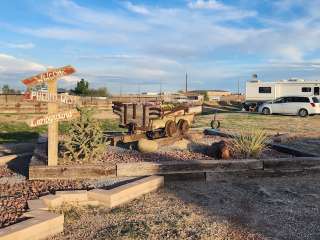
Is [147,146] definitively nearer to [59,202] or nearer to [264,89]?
[59,202]

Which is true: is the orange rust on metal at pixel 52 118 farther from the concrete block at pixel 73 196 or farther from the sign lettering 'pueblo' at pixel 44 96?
the concrete block at pixel 73 196

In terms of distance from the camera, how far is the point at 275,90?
1515 inches

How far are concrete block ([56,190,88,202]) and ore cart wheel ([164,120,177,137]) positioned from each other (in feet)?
15.3

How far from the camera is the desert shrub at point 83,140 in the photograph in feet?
25.4

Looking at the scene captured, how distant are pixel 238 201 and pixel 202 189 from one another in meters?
0.81

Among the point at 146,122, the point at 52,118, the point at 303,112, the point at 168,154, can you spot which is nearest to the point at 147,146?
the point at 168,154

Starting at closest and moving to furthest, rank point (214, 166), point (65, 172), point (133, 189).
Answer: point (133, 189) < point (65, 172) < point (214, 166)

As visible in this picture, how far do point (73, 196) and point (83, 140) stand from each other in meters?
2.03

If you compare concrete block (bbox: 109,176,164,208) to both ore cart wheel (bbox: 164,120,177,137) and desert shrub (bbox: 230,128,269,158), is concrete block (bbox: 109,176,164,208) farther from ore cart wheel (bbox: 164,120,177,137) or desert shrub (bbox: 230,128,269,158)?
ore cart wheel (bbox: 164,120,177,137)

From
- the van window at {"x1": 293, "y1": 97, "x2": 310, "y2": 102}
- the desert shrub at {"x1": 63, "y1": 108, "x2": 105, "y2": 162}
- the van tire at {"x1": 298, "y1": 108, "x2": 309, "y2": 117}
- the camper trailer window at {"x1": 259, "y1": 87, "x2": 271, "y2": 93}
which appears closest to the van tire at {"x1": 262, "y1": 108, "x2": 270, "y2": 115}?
the van window at {"x1": 293, "y1": 97, "x2": 310, "y2": 102}

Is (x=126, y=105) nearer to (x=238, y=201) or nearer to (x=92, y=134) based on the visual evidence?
(x=92, y=134)

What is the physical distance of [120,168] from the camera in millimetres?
7293

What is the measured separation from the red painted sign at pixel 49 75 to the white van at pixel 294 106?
24.9 meters

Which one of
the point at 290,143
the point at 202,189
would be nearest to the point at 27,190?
the point at 202,189
